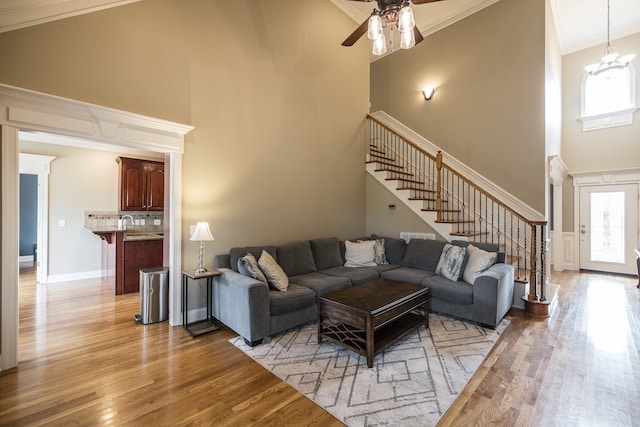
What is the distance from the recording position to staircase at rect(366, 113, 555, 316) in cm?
416

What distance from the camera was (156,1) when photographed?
3227 mm

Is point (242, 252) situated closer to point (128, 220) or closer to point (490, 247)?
point (490, 247)

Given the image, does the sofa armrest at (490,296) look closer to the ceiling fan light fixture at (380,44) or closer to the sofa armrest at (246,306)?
the sofa armrest at (246,306)

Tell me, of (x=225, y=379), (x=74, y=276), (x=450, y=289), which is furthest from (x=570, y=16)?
(x=74, y=276)

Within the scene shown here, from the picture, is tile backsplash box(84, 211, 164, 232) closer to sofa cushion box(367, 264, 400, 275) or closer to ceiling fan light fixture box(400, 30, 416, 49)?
sofa cushion box(367, 264, 400, 275)

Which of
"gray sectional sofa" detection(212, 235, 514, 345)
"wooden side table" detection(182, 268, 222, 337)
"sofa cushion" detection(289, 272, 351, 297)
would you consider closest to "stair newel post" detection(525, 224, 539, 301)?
"gray sectional sofa" detection(212, 235, 514, 345)

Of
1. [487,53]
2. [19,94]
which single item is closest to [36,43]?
[19,94]

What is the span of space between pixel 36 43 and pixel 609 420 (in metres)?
5.32

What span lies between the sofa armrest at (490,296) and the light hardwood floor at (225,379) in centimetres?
22

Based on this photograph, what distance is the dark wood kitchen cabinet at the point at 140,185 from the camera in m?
5.57

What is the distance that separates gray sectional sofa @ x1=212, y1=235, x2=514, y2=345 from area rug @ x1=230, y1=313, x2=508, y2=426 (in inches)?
7.8

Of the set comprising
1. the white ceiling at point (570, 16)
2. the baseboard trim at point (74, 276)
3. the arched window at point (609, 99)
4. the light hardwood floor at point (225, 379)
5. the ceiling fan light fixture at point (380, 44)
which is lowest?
the light hardwood floor at point (225, 379)

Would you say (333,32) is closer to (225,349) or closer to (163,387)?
(225,349)

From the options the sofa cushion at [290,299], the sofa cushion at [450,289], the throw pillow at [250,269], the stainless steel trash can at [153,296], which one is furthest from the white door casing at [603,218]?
the stainless steel trash can at [153,296]
